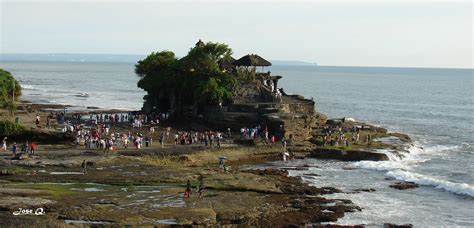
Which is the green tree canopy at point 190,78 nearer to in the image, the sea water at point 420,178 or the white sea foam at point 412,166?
the sea water at point 420,178

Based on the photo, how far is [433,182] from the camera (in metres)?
44.0

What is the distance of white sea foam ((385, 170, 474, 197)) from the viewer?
1649 inches

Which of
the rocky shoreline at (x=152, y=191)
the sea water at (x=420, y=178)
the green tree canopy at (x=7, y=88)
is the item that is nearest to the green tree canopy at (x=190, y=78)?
the rocky shoreline at (x=152, y=191)

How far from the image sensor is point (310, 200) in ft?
119

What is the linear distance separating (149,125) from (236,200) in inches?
1205

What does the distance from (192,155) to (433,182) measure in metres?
18.6

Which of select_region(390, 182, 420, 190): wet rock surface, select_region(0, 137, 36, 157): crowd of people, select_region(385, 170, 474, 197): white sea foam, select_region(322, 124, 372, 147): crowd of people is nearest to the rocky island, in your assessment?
select_region(322, 124, 372, 147): crowd of people

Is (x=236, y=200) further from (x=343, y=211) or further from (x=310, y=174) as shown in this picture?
(x=310, y=174)

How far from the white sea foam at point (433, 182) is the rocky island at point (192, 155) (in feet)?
20.7

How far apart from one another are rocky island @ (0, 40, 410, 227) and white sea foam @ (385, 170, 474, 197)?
632 centimetres

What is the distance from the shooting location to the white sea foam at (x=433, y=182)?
41875mm

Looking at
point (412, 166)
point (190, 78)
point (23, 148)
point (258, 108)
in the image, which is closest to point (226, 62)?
point (190, 78)

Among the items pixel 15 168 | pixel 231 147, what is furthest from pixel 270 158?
pixel 15 168

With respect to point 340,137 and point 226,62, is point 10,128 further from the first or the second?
point 340,137
